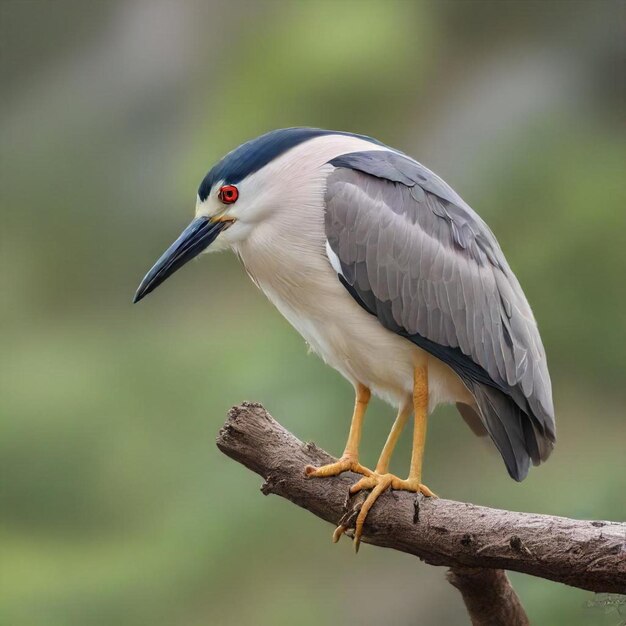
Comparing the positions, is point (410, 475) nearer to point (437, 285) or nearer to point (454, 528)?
point (454, 528)

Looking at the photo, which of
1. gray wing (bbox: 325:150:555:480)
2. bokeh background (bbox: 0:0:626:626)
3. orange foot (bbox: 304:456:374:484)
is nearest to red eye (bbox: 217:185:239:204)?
gray wing (bbox: 325:150:555:480)

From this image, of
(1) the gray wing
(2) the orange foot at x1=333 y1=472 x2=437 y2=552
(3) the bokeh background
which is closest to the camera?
(2) the orange foot at x1=333 y1=472 x2=437 y2=552

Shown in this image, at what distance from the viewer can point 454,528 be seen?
5.14 ft

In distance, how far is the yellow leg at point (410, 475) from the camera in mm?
1670

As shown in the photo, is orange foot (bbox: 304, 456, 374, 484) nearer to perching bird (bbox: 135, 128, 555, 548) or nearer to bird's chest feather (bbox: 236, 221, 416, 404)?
perching bird (bbox: 135, 128, 555, 548)

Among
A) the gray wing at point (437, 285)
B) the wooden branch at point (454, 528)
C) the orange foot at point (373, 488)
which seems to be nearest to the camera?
the wooden branch at point (454, 528)

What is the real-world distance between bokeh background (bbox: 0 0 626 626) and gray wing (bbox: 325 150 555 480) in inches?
56.7

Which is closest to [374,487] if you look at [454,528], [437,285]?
[454,528]

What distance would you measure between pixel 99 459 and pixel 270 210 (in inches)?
77.6

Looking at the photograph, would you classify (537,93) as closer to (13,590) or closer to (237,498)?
(237,498)

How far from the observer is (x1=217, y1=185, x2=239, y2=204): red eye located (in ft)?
5.99

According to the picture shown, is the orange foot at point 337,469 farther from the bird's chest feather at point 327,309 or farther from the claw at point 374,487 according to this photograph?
the bird's chest feather at point 327,309

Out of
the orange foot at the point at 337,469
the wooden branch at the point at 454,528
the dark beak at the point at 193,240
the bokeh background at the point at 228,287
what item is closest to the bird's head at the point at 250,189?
the dark beak at the point at 193,240

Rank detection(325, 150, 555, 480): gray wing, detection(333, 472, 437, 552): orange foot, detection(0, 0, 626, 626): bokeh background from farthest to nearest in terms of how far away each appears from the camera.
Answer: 1. detection(0, 0, 626, 626): bokeh background
2. detection(325, 150, 555, 480): gray wing
3. detection(333, 472, 437, 552): orange foot
